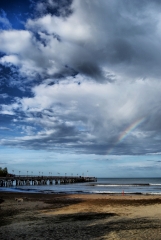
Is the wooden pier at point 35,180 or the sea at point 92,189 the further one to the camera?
the wooden pier at point 35,180

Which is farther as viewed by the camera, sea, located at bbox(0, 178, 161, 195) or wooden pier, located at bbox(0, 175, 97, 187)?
wooden pier, located at bbox(0, 175, 97, 187)

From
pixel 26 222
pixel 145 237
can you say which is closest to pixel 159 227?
pixel 145 237

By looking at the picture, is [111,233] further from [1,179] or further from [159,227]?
[1,179]

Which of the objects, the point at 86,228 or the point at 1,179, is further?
the point at 1,179

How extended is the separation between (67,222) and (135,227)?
161 inches

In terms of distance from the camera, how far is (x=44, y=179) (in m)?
100

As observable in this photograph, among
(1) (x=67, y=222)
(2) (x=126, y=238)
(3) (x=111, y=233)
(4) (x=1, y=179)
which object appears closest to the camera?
(2) (x=126, y=238)

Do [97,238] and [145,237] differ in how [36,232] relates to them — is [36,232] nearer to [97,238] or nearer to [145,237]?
[97,238]

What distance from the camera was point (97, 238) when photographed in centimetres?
1039

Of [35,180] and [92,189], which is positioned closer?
[92,189]

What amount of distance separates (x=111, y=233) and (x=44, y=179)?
92773 millimetres

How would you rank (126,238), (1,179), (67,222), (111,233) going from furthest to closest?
(1,179) < (67,222) < (111,233) < (126,238)

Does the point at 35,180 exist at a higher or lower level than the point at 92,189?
lower

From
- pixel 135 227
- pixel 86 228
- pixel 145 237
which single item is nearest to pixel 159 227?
pixel 135 227
